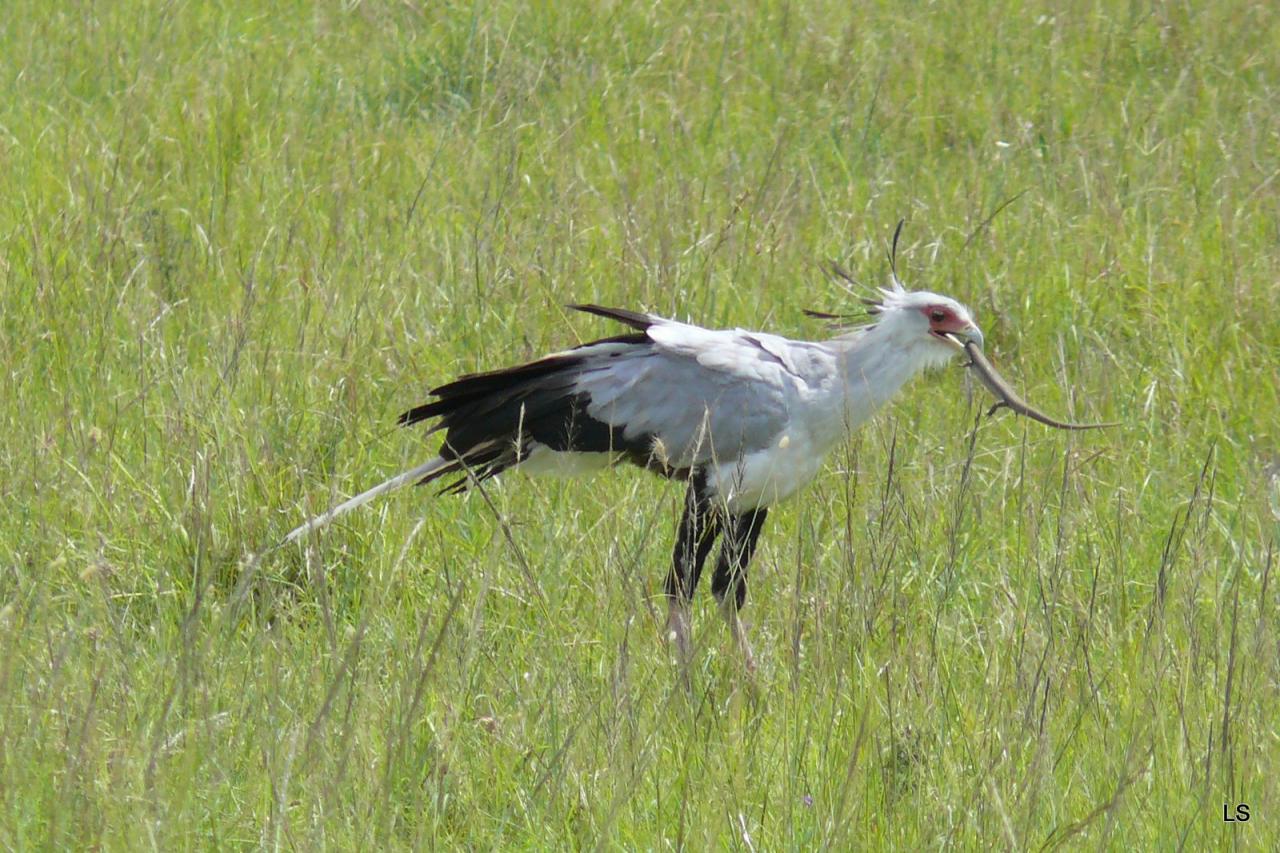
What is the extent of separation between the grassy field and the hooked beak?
29 cm

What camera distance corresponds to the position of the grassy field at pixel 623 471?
289 cm

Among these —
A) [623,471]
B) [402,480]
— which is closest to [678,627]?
[402,480]

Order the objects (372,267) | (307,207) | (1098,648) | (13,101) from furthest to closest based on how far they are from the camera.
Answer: (13,101) → (307,207) → (372,267) → (1098,648)

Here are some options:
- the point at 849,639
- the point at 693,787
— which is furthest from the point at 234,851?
the point at 849,639

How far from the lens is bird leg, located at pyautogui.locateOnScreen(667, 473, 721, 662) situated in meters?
3.97

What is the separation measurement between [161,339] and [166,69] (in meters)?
2.54

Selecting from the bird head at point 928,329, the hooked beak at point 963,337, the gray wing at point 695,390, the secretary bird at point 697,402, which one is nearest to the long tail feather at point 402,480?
the secretary bird at point 697,402

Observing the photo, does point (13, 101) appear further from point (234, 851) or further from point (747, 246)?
point (234, 851)

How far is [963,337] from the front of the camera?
4.52 meters

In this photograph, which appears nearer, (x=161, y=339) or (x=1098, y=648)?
(x=1098, y=648)

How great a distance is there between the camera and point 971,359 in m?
4.53

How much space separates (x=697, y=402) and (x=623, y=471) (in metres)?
0.52

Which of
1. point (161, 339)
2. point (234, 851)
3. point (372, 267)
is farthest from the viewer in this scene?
point (372, 267)

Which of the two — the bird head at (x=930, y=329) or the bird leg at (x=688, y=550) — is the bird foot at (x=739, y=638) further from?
the bird head at (x=930, y=329)
